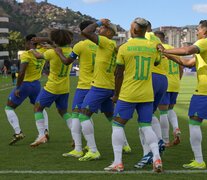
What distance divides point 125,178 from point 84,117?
171 cm

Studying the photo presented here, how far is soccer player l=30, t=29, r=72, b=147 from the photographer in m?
8.70

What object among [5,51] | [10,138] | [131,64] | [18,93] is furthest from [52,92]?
[5,51]

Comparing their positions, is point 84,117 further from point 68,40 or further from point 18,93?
point 18,93

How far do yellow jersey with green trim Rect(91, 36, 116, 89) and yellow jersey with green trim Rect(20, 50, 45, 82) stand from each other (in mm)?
2232

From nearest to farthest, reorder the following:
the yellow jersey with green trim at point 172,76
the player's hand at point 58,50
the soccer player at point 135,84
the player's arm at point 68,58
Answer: the soccer player at point 135,84 → the player's arm at point 68,58 → the player's hand at point 58,50 → the yellow jersey with green trim at point 172,76

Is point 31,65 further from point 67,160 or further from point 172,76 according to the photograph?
point 172,76

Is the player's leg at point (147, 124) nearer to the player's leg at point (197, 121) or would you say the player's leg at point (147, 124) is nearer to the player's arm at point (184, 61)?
the player's leg at point (197, 121)

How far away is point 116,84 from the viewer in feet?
22.7

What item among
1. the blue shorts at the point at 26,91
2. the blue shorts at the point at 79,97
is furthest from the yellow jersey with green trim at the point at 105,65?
the blue shorts at the point at 26,91

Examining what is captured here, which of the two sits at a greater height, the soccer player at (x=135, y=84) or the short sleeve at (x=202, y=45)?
the short sleeve at (x=202, y=45)

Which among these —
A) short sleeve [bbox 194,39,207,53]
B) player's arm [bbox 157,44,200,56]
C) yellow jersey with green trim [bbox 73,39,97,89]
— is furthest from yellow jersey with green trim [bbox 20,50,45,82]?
short sleeve [bbox 194,39,207,53]

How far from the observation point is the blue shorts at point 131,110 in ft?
22.5

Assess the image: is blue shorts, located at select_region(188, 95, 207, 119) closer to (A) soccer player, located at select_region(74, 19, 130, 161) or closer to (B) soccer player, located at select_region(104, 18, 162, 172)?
(B) soccer player, located at select_region(104, 18, 162, 172)

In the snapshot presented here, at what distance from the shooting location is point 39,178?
21.3 ft
